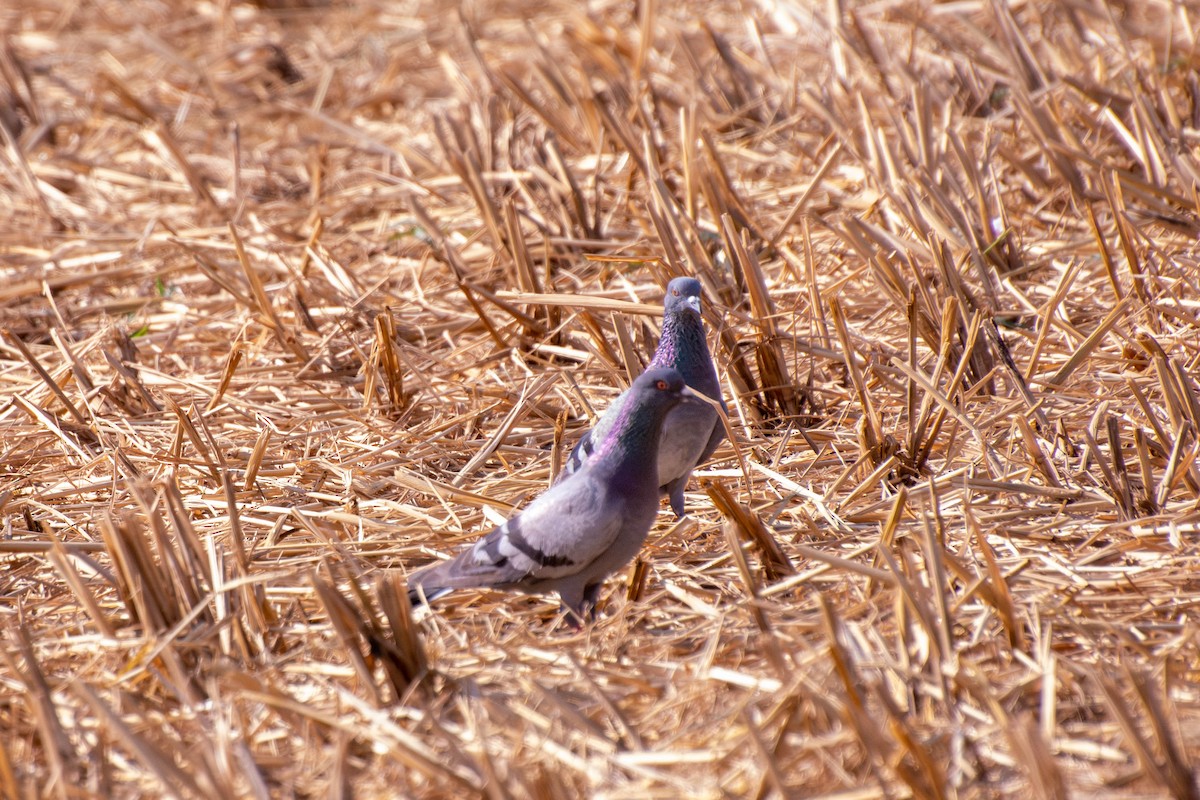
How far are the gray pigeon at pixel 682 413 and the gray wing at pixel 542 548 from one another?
0.37 m

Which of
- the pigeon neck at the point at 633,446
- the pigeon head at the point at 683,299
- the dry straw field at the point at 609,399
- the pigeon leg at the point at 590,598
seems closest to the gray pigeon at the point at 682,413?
the pigeon head at the point at 683,299

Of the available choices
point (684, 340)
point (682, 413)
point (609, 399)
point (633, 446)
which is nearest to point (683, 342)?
point (684, 340)

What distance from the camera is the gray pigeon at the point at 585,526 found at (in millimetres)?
2914

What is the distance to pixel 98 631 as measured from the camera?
297cm

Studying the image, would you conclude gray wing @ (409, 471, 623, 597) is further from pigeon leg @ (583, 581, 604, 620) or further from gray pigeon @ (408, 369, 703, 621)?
pigeon leg @ (583, 581, 604, 620)

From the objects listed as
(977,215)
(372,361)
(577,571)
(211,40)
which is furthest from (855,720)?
(211,40)

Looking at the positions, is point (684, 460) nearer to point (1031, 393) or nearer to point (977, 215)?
point (1031, 393)

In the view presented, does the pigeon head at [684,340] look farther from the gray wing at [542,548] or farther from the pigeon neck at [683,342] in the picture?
the gray wing at [542,548]

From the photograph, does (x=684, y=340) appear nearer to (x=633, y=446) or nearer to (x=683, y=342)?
(x=683, y=342)

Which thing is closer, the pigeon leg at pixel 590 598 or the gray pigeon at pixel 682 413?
the pigeon leg at pixel 590 598

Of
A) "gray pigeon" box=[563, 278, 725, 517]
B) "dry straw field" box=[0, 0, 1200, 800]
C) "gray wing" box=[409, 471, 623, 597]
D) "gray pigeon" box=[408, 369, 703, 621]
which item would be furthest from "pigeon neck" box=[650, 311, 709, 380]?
"gray wing" box=[409, 471, 623, 597]

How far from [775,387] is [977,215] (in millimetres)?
1293

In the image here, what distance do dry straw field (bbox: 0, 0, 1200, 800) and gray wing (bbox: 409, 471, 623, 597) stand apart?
0.15 meters

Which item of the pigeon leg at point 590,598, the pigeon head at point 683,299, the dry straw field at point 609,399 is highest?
the pigeon head at point 683,299
